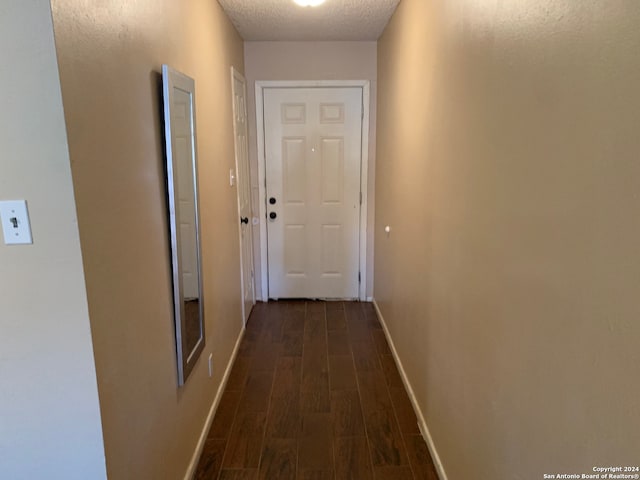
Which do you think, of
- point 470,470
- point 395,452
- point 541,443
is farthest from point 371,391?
point 541,443

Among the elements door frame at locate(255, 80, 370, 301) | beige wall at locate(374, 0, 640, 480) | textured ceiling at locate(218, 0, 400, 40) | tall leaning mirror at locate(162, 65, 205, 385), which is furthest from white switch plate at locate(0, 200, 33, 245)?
door frame at locate(255, 80, 370, 301)

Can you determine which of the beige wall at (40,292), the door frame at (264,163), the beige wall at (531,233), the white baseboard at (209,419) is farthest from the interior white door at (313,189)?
the beige wall at (40,292)

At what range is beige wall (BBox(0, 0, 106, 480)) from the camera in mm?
990

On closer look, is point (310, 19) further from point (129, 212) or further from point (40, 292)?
point (40, 292)

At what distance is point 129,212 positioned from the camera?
4.34 ft

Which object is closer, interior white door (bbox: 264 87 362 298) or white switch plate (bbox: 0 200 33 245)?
white switch plate (bbox: 0 200 33 245)

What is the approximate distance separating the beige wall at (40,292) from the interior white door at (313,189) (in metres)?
2.95

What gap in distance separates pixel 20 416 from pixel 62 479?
22 centimetres

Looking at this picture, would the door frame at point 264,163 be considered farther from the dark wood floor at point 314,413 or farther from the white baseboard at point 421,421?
the white baseboard at point 421,421

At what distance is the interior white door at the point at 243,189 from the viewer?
330 centimetres

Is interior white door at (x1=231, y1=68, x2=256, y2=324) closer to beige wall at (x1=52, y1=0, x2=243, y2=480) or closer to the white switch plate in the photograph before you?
beige wall at (x1=52, y1=0, x2=243, y2=480)

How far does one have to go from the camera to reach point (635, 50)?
0.73 m

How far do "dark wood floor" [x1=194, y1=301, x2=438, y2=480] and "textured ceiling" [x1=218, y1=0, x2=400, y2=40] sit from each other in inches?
96.2

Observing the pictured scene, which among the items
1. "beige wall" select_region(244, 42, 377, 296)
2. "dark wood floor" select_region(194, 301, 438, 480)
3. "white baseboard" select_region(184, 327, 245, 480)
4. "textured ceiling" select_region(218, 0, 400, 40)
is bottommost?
"dark wood floor" select_region(194, 301, 438, 480)
